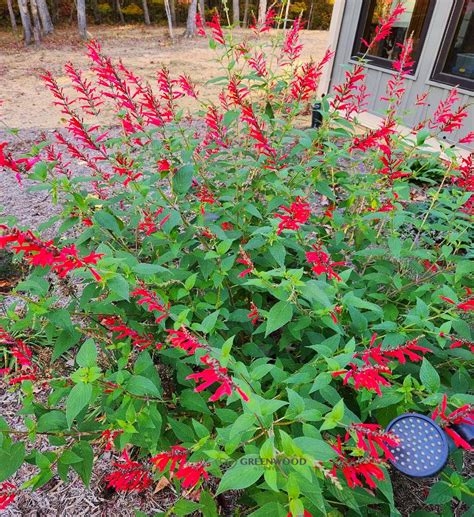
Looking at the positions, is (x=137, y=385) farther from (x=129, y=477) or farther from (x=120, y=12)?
(x=120, y=12)

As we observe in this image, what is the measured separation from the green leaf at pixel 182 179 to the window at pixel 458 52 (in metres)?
5.23

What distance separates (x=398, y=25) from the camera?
621 centimetres

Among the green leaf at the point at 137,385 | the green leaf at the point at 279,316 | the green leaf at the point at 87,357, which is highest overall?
the green leaf at the point at 279,316

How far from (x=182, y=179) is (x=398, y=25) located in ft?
20.8

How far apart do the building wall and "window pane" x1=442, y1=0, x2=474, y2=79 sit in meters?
0.19

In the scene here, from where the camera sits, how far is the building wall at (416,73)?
530cm

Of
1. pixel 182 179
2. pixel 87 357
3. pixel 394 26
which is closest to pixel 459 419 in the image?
pixel 87 357

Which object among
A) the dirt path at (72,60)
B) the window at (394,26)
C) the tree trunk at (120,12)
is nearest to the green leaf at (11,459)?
the dirt path at (72,60)

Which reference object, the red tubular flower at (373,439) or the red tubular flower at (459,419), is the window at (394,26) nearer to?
the red tubular flower at (459,419)

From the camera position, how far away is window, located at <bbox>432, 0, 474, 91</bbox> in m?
5.16

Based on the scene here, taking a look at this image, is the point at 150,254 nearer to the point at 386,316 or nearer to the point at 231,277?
the point at 231,277

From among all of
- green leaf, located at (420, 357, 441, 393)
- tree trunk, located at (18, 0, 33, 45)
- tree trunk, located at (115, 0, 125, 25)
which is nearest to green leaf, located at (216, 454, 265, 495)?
green leaf, located at (420, 357, 441, 393)

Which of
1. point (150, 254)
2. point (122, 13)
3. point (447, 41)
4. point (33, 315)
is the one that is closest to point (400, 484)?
point (150, 254)

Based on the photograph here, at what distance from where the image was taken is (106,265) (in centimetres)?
117
